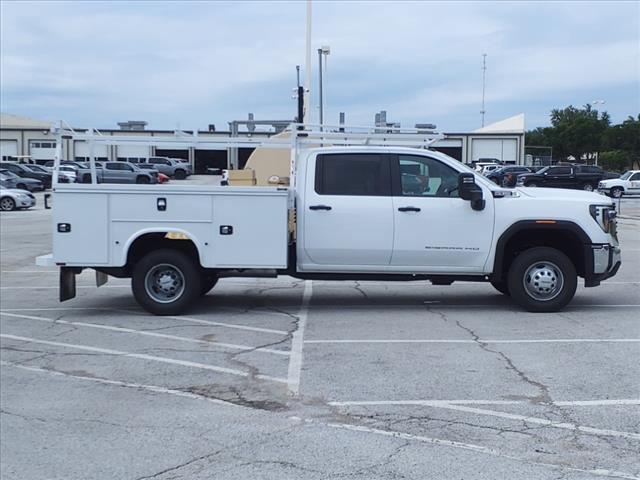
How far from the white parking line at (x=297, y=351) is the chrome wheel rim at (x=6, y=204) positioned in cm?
2707

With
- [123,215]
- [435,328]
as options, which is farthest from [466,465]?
[123,215]

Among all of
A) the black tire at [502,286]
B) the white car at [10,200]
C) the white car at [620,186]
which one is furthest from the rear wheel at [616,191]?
the black tire at [502,286]

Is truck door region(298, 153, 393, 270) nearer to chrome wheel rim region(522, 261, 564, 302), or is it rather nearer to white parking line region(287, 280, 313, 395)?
white parking line region(287, 280, 313, 395)

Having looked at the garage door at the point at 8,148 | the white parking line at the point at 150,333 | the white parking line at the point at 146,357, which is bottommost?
the white parking line at the point at 146,357

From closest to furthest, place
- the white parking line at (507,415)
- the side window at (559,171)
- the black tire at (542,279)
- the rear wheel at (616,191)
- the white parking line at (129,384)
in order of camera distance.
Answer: the white parking line at (507,415) < the white parking line at (129,384) < the black tire at (542,279) < the rear wheel at (616,191) < the side window at (559,171)

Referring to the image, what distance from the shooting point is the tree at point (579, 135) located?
85.8m

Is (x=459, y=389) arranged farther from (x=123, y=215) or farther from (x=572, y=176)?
(x=572, y=176)

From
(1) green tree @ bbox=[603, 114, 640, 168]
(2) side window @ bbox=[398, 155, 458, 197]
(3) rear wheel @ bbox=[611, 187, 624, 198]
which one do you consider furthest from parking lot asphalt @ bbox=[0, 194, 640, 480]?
(1) green tree @ bbox=[603, 114, 640, 168]

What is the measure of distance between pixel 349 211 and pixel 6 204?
2913cm

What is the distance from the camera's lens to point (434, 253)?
10227mm

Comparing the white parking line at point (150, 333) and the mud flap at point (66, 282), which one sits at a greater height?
the mud flap at point (66, 282)

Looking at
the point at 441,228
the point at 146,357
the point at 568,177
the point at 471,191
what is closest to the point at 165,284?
the point at 146,357

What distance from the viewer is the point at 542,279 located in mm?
10328

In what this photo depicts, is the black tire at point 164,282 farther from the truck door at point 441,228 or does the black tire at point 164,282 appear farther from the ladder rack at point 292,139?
the truck door at point 441,228
